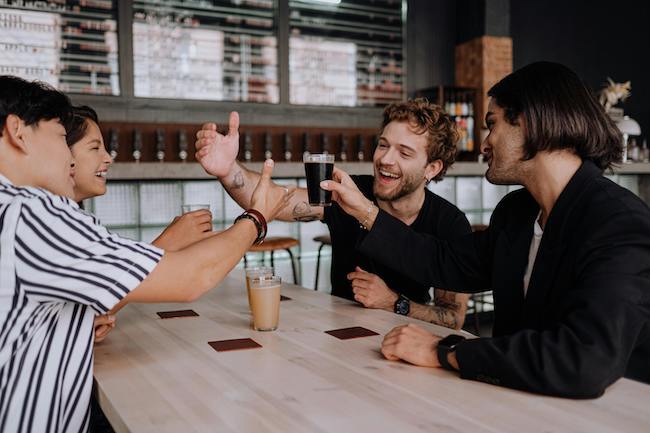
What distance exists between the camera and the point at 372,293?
1.71 meters

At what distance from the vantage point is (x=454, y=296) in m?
2.09

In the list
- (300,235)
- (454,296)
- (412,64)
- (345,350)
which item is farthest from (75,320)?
(412,64)

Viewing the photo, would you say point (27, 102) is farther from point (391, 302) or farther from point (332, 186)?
point (391, 302)

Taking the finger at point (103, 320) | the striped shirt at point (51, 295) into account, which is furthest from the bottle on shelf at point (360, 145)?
the striped shirt at point (51, 295)

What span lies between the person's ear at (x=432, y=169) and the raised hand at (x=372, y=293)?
2.27ft

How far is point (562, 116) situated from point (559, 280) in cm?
37

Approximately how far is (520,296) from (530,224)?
18 cm

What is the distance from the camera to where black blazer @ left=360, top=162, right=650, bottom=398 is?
3.36 ft

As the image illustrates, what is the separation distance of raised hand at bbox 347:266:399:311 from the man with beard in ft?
1.13

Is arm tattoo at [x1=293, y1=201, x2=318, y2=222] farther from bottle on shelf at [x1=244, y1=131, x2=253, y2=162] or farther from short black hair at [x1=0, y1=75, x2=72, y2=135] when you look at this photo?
bottle on shelf at [x1=244, y1=131, x2=253, y2=162]

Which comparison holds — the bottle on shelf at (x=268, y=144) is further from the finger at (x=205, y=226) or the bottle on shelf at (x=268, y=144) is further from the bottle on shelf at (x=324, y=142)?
the finger at (x=205, y=226)

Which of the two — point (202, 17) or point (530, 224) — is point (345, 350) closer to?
point (530, 224)

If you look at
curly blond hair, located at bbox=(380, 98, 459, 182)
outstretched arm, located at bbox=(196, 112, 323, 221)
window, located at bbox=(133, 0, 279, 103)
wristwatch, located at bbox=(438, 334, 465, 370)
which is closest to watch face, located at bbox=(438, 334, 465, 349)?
wristwatch, located at bbox=(438, 334, 465, 370)

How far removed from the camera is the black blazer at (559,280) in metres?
1.02
